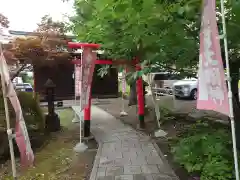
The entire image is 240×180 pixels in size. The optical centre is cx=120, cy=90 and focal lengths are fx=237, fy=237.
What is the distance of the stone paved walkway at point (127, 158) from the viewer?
4.58 m

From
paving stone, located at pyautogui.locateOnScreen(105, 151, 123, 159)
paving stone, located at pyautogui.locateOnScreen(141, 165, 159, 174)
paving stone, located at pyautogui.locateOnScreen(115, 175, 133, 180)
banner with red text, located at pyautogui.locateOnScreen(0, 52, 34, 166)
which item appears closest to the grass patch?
paving stone, located at pyautogui.locateOnScreen(105, 151, 123, 159)

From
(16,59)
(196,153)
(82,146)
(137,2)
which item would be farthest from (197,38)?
(16,59)

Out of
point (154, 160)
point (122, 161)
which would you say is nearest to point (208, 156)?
point (154, 160)

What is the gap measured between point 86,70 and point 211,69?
14.4 ft

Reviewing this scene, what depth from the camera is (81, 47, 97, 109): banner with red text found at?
6.62m

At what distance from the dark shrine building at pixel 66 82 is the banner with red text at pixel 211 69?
13186 millimetres

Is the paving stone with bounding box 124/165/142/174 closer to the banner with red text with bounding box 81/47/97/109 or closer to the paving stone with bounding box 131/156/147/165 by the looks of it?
the paving stone with bounding box 131/156/147/165

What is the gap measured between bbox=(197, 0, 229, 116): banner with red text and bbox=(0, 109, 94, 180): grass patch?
316cm

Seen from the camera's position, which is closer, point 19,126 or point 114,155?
point 19,126

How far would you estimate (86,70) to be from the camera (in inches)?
267

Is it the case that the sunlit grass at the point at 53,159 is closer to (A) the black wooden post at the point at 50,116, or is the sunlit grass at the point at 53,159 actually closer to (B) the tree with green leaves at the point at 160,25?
(A) the black wooden post at the point at 50,116

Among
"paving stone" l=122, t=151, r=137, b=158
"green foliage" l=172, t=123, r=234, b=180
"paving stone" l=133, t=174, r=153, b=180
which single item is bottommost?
"paving stone" l=133, t=174, r=153, b=180

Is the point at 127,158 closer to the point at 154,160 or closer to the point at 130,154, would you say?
the point at 130,154

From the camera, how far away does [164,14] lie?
323 centimetres
